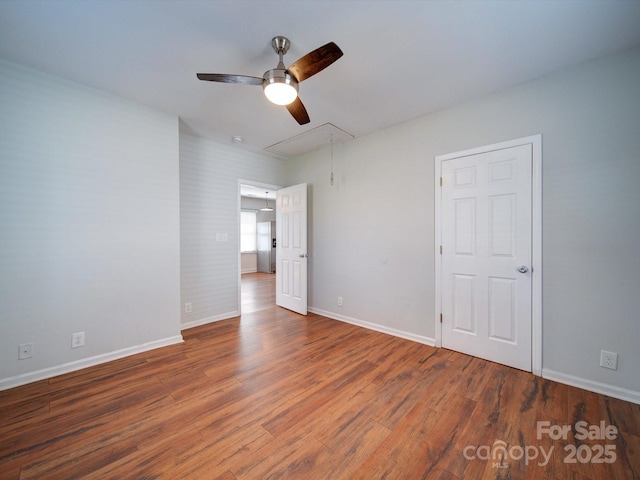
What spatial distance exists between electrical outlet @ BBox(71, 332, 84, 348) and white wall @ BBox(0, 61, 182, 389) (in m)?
0.03

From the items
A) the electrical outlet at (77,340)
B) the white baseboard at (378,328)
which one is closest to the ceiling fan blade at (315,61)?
the white baseboard at (378,328)

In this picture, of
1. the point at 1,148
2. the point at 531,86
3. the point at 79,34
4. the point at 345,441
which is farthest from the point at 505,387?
the point at 1,148

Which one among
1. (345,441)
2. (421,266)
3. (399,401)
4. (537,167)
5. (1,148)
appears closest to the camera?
(345,441)

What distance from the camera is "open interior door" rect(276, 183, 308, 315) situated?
13.7 feet

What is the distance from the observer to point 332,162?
4000 mm

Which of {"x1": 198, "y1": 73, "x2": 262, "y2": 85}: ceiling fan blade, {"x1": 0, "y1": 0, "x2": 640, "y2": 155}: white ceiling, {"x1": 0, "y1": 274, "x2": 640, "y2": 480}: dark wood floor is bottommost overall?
{"x1": 0, "y1": 274, "x2": 640, "y2": 480}: dark wood floor

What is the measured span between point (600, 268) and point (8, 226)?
4.94m

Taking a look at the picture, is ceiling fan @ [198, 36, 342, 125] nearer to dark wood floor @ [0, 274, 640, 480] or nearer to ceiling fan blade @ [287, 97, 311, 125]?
ceiling fan blade @ [287, 97, 311, 125]

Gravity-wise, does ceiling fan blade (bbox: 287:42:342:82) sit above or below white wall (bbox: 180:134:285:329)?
above

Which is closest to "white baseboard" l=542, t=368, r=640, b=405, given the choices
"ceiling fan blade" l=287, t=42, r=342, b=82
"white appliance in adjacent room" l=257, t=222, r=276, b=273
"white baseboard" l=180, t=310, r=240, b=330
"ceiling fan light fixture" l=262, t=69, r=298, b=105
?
"ceiling fan blade" l=287, t=42, r=342, b=82

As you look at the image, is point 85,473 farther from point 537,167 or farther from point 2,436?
point 537,167

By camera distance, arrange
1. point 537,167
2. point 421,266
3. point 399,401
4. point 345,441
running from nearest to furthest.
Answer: point 345,441
point 399,401
point 537,167
point 421,266

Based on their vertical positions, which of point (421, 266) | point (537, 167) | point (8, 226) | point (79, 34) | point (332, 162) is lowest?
point (421, 266)

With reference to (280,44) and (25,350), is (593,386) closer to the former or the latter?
(280,44)
